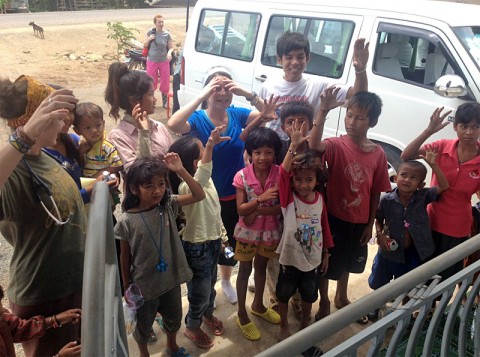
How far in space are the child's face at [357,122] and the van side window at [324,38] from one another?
7.13 feet

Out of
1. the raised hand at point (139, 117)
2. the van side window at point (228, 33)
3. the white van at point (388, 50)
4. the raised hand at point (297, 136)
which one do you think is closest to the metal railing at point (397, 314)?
the raised hand at point (297, 136)

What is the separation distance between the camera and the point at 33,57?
45.7 ft

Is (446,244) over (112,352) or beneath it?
beneath

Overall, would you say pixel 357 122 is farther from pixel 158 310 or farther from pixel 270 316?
pixel 158 310

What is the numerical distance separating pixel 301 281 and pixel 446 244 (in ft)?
2.94

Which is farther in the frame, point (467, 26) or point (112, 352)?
point (467, 26)

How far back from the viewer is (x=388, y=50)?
4391 millimetres

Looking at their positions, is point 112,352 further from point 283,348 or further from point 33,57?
point 33,57

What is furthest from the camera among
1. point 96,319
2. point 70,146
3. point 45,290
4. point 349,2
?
point 349,2

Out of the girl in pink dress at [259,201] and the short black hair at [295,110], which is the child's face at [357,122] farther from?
the girl in pink dress at [259,201]

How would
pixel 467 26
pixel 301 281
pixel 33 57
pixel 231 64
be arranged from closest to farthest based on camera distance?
pixel 301 281
pixel 467 26
pixel 231 64
pixel 33 57

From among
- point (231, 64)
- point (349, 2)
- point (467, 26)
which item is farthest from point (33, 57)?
point (467, 26)

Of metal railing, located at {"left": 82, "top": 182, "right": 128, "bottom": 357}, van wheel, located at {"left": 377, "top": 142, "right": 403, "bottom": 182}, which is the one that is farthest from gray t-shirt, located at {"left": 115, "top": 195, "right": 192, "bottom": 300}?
van wheel, located at {"left": 377, "top": 142, "right": 403, "bottom": 182}

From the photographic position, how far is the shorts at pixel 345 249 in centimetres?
262
